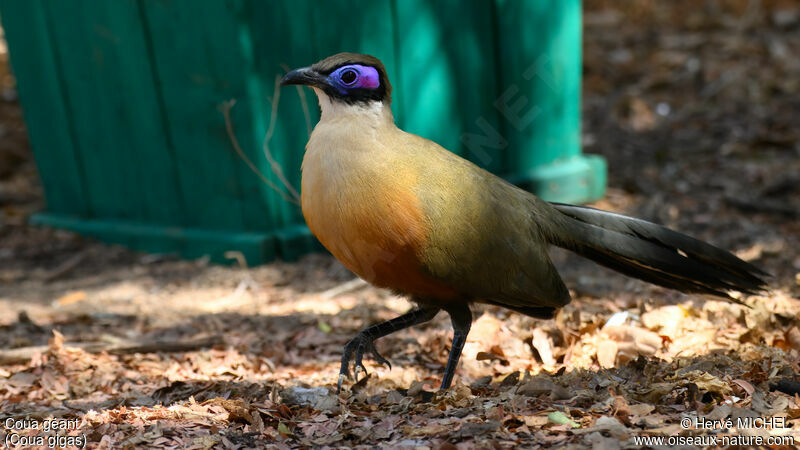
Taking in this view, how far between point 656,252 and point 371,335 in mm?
1298

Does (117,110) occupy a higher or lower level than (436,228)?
higher

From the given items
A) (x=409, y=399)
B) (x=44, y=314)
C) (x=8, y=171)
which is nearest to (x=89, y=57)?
(x=44, y=314)

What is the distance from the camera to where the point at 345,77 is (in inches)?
125

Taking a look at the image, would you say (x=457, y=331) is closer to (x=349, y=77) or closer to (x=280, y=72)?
(x=349, y=77)

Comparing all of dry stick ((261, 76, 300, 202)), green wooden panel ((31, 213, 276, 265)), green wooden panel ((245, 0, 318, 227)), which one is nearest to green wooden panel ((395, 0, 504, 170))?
green wooden panel ((245, 0, 318, 227))

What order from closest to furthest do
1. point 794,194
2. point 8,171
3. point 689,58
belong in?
point 794,194 → point 8,171 → point 689,58

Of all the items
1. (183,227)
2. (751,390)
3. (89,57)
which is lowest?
(751,390)

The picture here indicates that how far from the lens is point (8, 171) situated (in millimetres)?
8227

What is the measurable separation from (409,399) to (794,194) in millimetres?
4593

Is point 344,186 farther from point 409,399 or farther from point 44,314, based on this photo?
point 44,314

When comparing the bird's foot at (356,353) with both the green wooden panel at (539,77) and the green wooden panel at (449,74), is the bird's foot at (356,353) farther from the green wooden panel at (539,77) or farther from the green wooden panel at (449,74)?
the green wooden panel at (539,77)

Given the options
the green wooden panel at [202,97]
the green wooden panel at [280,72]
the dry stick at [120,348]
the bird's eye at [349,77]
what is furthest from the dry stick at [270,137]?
the bird's eye at [349,77]

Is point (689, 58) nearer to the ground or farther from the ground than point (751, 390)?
farther from the ground

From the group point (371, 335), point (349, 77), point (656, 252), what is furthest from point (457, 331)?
point (349, 77)
